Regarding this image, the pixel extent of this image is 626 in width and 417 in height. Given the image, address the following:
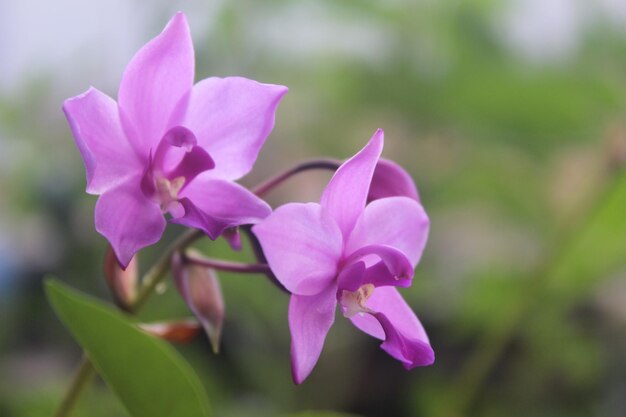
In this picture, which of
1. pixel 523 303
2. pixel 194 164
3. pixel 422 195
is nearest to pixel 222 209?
pixel 194 164

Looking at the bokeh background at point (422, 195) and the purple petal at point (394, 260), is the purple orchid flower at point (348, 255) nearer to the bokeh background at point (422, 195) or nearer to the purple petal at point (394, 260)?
the purple petal at point (394, 260)

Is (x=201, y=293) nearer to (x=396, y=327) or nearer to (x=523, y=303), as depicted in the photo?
(x=396, y=327)

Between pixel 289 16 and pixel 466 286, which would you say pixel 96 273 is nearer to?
pixel 289 16


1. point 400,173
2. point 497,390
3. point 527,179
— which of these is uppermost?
point 400,173

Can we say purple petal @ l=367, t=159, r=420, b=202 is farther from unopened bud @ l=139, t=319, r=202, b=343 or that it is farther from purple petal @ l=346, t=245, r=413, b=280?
unopened bud @ l=139, t=319, r=202, b=343

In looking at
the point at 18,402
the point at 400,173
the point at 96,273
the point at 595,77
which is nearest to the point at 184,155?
the point at 400,173

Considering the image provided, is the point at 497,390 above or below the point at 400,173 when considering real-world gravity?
below
